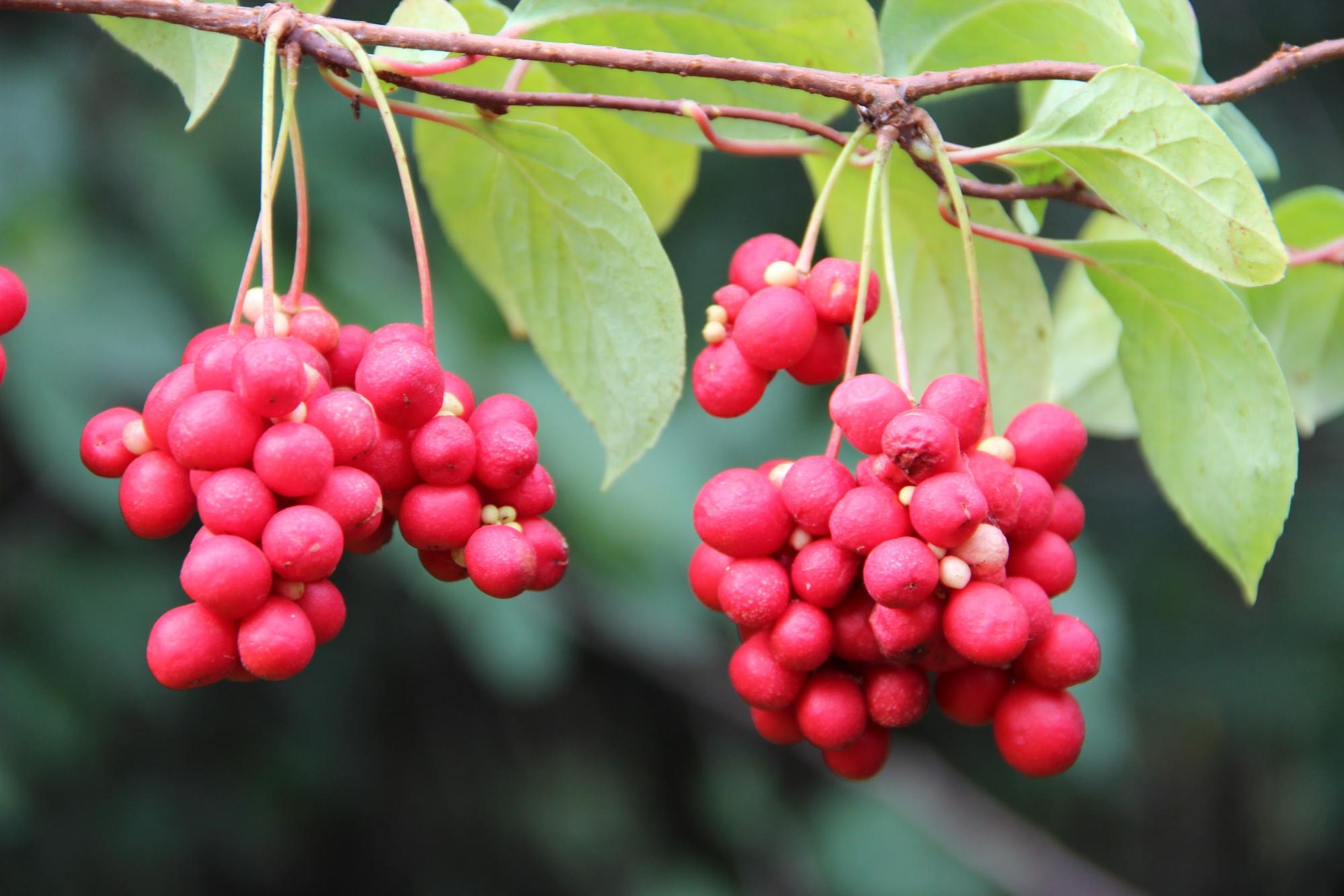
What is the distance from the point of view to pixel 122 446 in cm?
71

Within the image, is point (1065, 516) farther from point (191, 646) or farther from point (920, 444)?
point (191, 646)

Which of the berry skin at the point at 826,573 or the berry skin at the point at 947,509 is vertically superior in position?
the berry skin at the point at 947,509

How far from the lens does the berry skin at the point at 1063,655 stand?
73 cm

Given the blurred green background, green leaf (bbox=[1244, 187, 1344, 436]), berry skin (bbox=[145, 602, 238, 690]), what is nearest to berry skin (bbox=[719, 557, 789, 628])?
berry skin (bbox=[145, 602, 238, 690])

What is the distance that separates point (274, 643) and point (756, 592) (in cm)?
30

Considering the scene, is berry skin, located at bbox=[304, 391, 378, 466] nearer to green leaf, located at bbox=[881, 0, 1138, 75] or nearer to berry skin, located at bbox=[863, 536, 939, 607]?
berry skin, located at bbox=[863, 536, 939, 607]

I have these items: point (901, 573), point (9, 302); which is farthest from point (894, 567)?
point (9, 302)

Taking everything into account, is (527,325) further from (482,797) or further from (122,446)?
(482,797)

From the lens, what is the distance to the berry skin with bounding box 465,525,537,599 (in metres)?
0.69

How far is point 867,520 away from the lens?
69 cm

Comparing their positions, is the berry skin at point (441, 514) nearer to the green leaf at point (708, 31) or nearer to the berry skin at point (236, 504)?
the berry skin at point (236, 504)

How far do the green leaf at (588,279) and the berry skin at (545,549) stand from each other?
0.12m

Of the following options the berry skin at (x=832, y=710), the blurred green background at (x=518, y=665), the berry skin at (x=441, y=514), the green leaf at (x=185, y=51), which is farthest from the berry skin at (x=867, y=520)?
the blurred green background at (x=518, y=665)

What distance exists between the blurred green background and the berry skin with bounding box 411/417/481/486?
3.53ft
